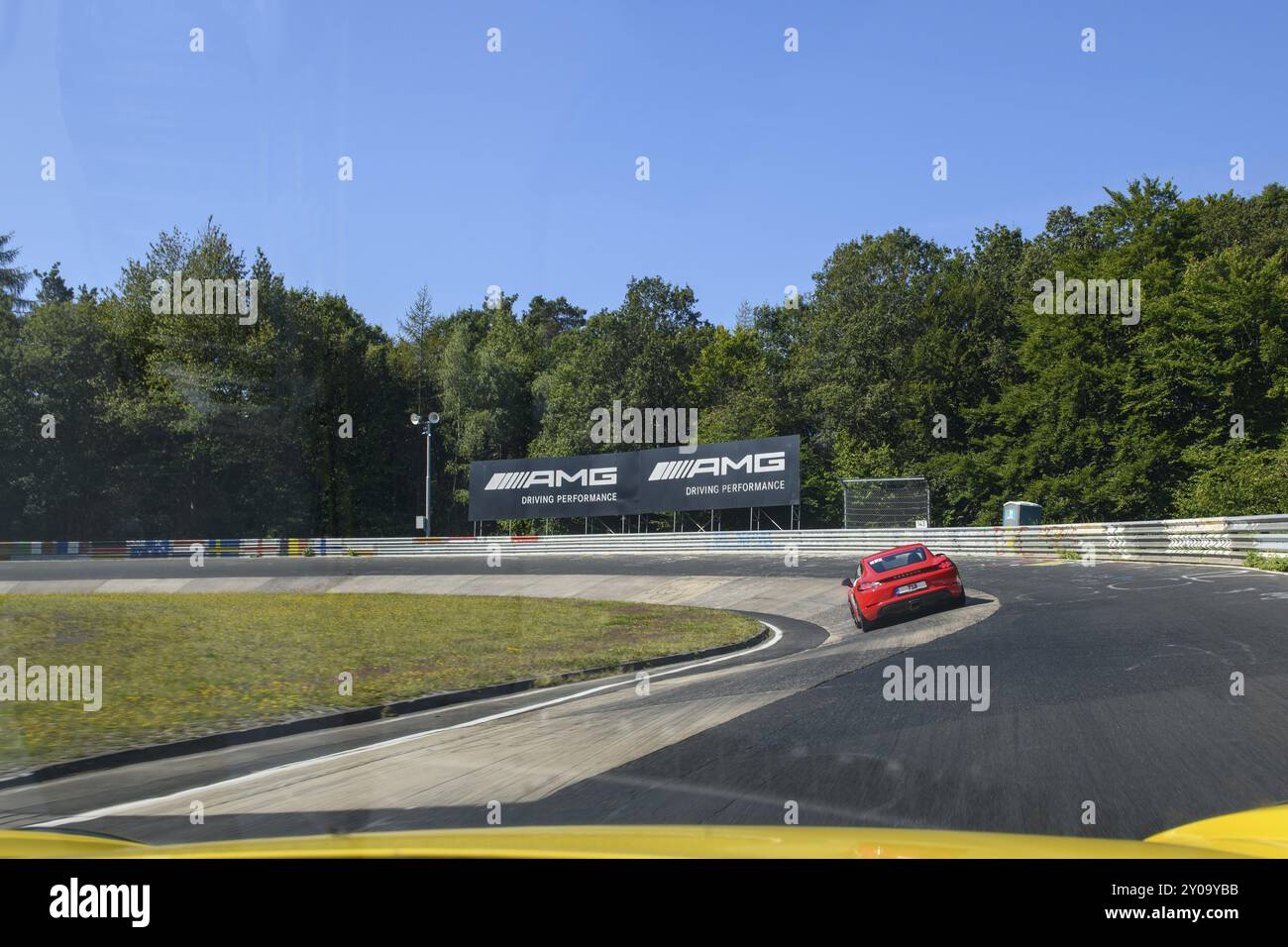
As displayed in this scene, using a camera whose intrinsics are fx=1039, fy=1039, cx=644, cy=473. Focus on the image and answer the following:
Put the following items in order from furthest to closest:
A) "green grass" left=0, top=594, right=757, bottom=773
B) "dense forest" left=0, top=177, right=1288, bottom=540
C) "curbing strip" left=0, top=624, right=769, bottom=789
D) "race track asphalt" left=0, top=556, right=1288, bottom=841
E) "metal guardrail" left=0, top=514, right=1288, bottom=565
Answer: "dense forest" left=0, top=177, right=1288, bottom=540, "metal guardrail" left=0, top=514, right=1288, bottom=565, "green grass" left=0, top=594, right=757, bottom=773, "curbing strip" left=0, top=624, right=769, bottom=789, "race track asphalt" left=0, top=556, right=1288, bottom=841

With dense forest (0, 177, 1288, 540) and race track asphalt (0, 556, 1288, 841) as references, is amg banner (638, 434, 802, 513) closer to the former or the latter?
dense forest (0, 177, 1288, 540)

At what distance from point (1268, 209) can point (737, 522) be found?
37379 millimetres

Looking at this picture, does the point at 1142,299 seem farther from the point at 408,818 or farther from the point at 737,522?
the point at 408,818

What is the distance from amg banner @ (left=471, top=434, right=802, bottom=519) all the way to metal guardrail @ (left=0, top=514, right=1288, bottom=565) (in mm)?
2783

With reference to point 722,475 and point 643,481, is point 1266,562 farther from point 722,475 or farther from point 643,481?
point 643,481

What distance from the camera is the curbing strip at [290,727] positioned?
8425mm

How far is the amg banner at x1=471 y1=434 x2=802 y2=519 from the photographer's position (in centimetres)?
4506

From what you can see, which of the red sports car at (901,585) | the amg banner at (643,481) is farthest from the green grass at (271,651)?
the amg banner at (643,481)

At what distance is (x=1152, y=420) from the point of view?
51.5 m

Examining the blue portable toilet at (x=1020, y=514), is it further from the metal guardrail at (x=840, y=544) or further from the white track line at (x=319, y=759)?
the white track line at (x=319, y=759)

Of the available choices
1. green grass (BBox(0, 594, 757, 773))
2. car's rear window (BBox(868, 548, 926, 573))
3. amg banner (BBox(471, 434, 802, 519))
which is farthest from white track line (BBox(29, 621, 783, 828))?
amg banner (BBox(471, 434, 802, 519))

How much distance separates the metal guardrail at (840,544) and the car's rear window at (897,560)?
1001cm

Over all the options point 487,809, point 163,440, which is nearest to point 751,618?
point 487,809

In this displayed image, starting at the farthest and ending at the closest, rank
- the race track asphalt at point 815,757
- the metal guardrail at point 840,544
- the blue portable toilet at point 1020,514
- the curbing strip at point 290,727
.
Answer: the blue portable toilet at point 1020,514
the metal guardrail at point 840,544
the curbing strip at point 290,727
the race track asphalt at point 815,757
